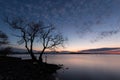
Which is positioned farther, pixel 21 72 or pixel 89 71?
pixel 89 71

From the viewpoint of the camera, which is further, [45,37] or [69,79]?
[45,37]

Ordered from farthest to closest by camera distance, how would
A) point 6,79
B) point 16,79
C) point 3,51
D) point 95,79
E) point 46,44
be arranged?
point 3,51 → point 46,44 → point 95,79 → point 16,79 → point 6,79

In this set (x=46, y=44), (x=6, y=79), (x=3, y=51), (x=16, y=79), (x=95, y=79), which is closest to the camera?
(x=6, y=79)

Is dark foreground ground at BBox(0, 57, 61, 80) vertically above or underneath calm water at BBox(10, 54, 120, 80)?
above

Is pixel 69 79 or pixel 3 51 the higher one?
pixel 3 51

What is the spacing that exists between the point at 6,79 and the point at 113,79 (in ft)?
65.8

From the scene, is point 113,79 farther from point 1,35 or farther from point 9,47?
point 1,35

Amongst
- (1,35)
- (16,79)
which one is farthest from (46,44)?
(16,79)

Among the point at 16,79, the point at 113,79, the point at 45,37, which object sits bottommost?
the point at 113,79

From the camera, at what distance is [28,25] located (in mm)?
35344

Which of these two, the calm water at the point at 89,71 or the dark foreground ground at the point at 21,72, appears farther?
the calm water at the point at 89,71

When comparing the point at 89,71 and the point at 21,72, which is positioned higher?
the point at 21,72

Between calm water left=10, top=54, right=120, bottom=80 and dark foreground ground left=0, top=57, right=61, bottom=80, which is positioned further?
calm water left=10, top=54, right=120, bottom=80

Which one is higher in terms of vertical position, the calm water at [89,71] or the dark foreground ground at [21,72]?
the dark foreground ground at [21,72]
